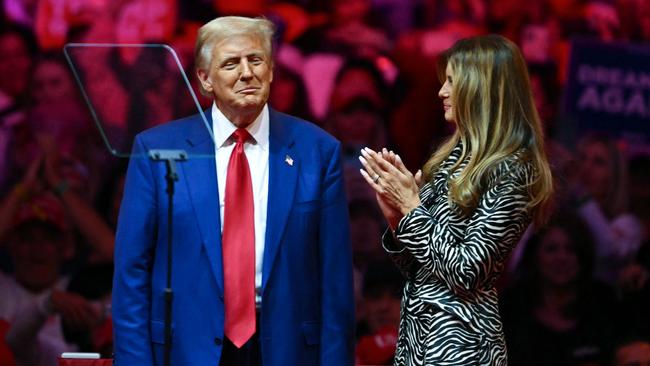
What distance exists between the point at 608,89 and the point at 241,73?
3792mm

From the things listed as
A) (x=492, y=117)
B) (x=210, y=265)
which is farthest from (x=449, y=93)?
(x=210, y=265)

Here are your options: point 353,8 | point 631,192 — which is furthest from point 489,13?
point 631,192

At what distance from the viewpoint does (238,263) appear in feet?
11.6

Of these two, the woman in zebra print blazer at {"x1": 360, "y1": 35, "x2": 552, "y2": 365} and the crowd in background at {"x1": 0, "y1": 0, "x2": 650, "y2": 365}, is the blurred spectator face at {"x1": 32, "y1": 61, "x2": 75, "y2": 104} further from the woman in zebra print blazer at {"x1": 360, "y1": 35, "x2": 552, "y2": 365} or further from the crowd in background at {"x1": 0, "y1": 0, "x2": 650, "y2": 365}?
the woman in zebra print blazer at {"x1": 360, "y1": 35, "x2": 552, "y2": 365}

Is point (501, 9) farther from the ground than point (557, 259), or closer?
farther from the ground

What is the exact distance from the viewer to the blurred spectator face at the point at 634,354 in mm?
6637

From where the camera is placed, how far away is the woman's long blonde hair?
11.3 feet

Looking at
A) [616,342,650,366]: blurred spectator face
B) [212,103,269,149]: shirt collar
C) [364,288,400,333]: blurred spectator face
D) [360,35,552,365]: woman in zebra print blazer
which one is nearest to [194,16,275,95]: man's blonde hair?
[212,103,269,149]: shirt collar

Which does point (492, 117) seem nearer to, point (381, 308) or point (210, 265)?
point (210, 265)

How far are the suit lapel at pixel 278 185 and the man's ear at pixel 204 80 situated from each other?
0.21 metres

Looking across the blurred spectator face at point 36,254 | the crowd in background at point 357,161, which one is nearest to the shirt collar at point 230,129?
the crowd in background at point 357,161

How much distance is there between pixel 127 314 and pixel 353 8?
3.37 metres

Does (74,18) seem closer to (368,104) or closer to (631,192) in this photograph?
(368,104)

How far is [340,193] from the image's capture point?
3.69m
